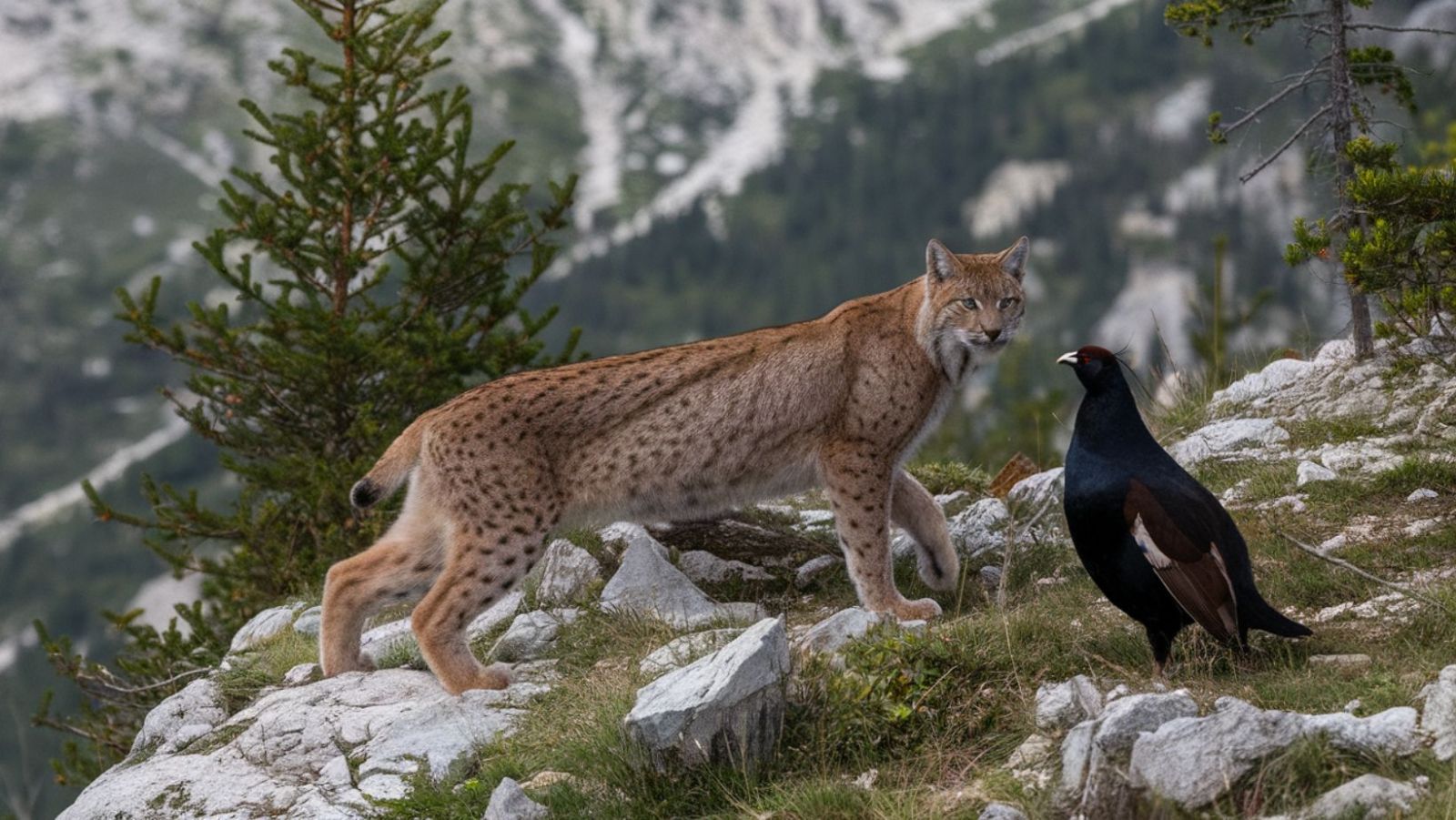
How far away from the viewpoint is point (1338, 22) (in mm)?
12203

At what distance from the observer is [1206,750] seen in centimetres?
561

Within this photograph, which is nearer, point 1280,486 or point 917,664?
point 917,664

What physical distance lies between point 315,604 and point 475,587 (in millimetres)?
3604

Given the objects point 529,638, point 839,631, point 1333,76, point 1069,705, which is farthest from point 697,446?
point 1333,76

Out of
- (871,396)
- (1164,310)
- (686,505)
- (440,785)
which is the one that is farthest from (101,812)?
(1164,310)

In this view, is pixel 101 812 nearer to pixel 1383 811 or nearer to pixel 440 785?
pixel 440 785

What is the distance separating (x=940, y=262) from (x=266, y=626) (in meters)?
6.58

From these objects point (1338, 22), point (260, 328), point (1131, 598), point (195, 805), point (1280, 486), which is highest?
point (260, 328)

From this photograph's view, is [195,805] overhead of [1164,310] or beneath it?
overhead

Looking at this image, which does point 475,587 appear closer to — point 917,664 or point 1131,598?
point 917,664

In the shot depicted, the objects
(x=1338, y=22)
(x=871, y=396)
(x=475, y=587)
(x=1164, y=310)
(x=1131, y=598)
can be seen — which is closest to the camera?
(x=1131, y=598)

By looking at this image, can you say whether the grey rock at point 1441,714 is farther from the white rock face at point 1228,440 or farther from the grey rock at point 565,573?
the grey rock at point 565,573

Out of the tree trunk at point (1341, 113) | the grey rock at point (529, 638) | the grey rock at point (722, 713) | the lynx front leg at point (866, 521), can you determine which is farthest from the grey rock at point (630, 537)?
the tree trunk at point (1341, 113)

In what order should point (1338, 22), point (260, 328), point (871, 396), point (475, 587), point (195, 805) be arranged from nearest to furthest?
1. point (195, 805)
2. point (475, 587)
3. point (871, 396)
4. point (1338, 22)
5. point (260, 328)
